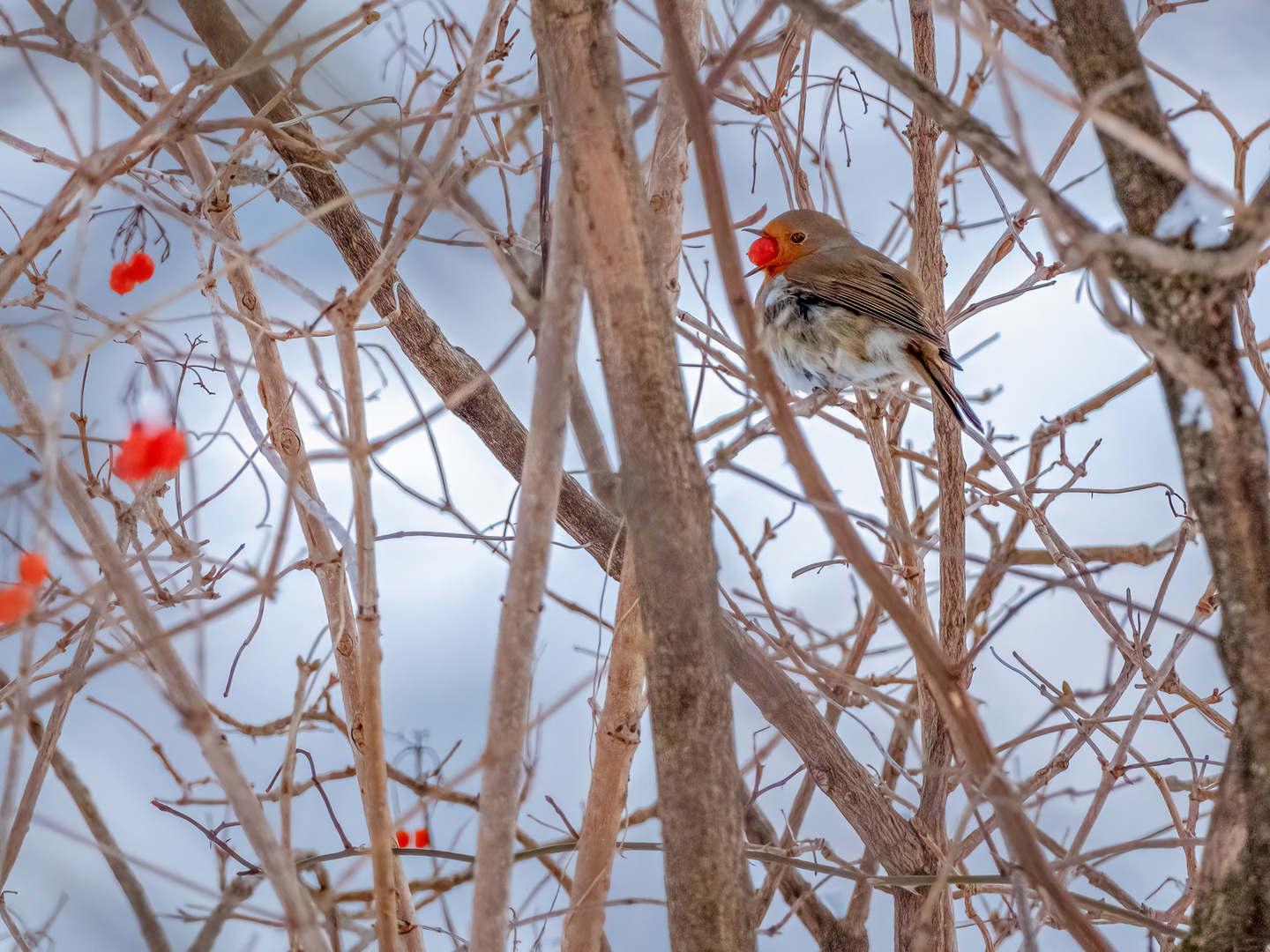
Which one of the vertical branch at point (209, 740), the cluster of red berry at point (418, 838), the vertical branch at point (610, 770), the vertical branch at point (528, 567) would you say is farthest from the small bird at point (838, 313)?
the vertical branch at point (209, 740)

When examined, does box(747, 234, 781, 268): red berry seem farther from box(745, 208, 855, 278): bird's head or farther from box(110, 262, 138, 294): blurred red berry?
box(110, 262, 138, 294): blurred red berry

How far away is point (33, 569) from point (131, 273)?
64 centimetres

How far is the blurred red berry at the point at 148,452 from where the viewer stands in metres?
0.90

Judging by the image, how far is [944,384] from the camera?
5.31 ft

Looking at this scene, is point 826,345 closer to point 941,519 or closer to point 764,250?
point 764,250

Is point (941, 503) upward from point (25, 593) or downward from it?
upward

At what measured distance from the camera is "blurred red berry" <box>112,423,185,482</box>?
0.90m

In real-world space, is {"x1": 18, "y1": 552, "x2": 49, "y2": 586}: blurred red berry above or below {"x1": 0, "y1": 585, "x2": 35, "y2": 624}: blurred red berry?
above

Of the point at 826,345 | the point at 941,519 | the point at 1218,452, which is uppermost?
the point at 826,345

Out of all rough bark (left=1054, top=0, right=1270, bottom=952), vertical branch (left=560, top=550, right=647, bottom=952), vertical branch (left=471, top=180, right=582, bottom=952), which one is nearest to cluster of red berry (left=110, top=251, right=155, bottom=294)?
vertical branch (left=560, top=550, right=647, bottom=952)

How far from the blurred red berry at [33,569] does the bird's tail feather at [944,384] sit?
108 cm

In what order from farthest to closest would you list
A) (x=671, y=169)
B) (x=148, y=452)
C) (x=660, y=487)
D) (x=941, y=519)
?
(x=941, y=519)
(x=671, y=169)
(x=148, y=452)
(x=660, y=487)

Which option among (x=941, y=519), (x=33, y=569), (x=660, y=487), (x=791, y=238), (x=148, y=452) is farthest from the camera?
(x=791, y=238)

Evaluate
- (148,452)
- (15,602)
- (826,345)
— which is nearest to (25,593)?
(15,602)
